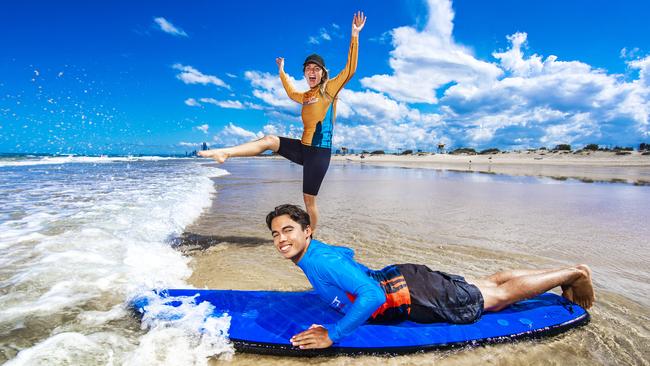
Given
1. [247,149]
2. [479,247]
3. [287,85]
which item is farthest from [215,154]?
[479,247]

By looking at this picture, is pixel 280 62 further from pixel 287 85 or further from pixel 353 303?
pixel 353 303

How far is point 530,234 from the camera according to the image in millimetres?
6398

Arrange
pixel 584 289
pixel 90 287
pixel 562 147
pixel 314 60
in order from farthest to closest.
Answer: pixel 562 147 < pixel 314 60 < pixel 90 287 < pixel 584 289

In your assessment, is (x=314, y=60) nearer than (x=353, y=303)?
No

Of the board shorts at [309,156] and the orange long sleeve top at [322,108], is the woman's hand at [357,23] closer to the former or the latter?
the orange long sleeve top at [322,108]

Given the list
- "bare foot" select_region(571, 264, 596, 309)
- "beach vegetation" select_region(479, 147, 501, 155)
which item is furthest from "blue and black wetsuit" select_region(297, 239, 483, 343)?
"beach vegetation" select_region(479, 147, 501, 155)

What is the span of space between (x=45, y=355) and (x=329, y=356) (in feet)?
6.72

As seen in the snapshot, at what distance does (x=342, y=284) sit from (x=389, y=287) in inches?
22.4

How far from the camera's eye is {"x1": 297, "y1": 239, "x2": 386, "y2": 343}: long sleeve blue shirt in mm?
2305

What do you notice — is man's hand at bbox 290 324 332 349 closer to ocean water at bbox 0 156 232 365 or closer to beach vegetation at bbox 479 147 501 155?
ocean water at bbox 0 156 232 365

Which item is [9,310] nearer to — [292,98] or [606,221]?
[292,98]

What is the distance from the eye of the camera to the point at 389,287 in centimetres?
281

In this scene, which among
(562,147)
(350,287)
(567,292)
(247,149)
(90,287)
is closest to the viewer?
(350,287)

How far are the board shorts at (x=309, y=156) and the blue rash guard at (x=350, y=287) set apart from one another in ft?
7.55
